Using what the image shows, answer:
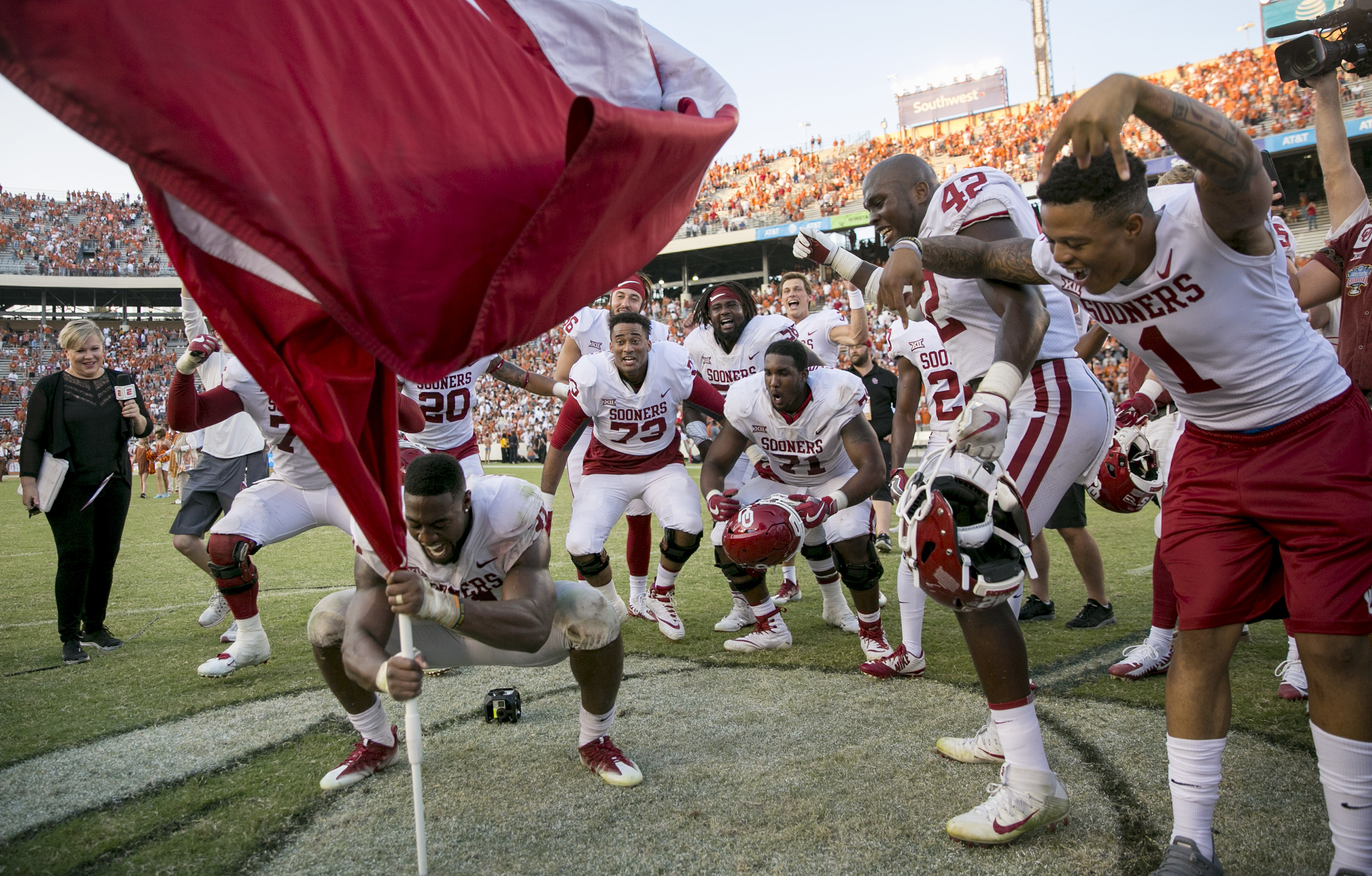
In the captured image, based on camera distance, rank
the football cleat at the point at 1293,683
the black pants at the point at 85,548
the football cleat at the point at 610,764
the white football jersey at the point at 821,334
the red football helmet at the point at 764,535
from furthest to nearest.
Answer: the white football jersey at the point at 821,334 < the black pants at the point at 85,548 < the red football helmet at the point at 764,535 < the football cleat at the point at 1293,683 < the football cleat at the point at 610,764

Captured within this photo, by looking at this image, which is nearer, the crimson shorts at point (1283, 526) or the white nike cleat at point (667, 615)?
the crimson shorts at point (1283, 526)

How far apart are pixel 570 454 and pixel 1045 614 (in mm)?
3685

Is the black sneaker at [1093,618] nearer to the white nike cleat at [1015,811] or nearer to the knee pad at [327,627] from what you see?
the white nike cleat at [1015,811]

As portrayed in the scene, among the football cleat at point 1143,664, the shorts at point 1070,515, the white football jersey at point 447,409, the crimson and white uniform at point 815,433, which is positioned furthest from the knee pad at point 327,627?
the shorts at point 1070,515

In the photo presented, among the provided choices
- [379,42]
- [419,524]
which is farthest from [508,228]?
[419,524]

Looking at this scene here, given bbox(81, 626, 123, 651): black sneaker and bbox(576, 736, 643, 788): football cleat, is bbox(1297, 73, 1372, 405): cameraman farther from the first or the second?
bbox(81, 626, 123, 651): black sneaker

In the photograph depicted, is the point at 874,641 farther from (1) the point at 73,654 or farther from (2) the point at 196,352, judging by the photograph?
(1) the point at 73,654

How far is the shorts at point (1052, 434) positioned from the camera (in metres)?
3.22

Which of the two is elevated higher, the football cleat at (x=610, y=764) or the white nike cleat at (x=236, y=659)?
the white nike cleat at (x=236, y=659)

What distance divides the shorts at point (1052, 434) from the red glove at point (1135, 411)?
150cm

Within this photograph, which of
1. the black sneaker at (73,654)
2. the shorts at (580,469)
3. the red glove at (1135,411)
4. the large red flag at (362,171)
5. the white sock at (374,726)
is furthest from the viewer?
the shorts at (580,469)

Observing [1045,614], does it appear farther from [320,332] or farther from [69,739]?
[69,739]

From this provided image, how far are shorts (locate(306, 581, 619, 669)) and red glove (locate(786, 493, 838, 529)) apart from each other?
1.52 m

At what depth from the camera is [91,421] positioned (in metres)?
5.83
